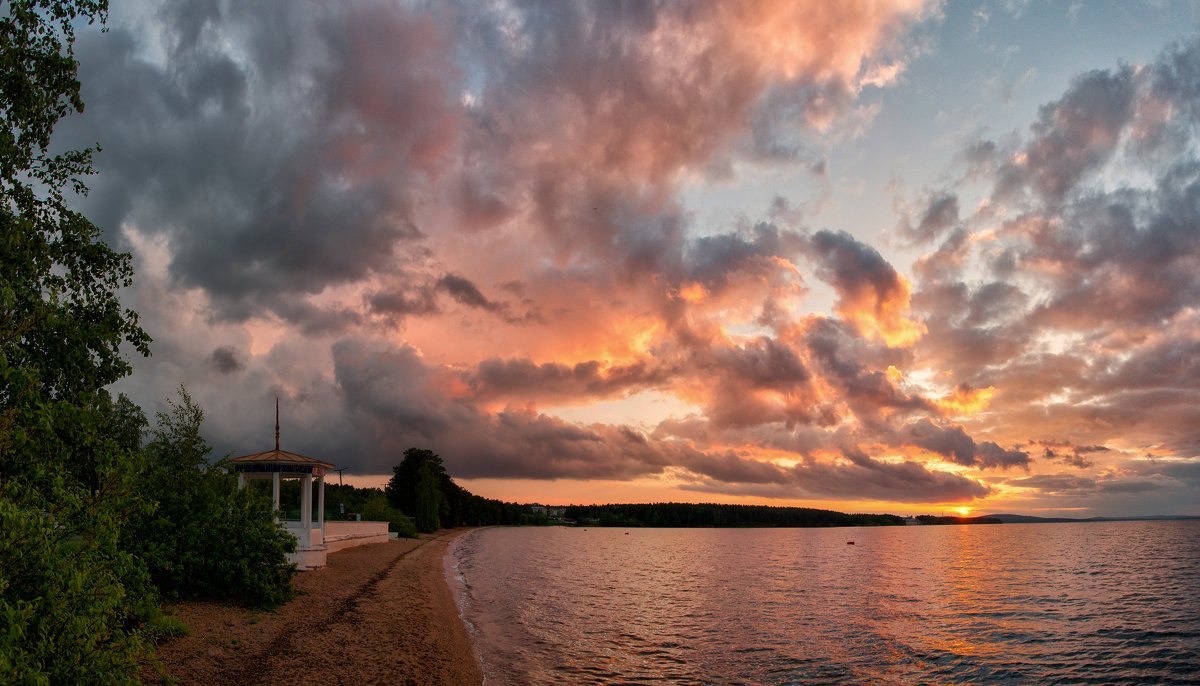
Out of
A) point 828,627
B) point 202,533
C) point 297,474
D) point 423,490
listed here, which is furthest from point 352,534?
point 423,490

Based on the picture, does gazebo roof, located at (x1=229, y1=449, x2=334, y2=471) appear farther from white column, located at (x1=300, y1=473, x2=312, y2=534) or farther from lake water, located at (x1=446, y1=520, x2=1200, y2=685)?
lake water, located at (x1=446, y1=520, x2=1200, y2=685)

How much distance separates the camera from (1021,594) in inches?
1850

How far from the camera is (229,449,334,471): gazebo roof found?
30.1 m

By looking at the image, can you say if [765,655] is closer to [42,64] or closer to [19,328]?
[19,328]

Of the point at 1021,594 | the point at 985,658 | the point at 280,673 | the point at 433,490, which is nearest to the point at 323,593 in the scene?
the point at 280,673

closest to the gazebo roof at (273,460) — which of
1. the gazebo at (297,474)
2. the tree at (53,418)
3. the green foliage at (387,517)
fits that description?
the gazebo at (297,474)

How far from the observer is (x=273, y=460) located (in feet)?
100

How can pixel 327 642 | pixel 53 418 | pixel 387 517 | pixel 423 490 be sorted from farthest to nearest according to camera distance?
1. pixel 423 490
2. pixel 387 517
3. pixel 327 642
4. pixel 53 418

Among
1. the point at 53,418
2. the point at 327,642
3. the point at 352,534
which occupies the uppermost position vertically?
the point at 53,418

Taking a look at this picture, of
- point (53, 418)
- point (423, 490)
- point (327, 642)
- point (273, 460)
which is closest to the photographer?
point (53, 418)

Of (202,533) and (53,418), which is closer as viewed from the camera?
(53,418)

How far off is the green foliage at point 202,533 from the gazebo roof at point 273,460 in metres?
6.80

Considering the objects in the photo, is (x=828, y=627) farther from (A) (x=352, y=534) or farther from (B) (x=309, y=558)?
(A) (x=352, y=534)

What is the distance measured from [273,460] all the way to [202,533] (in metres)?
9.65
